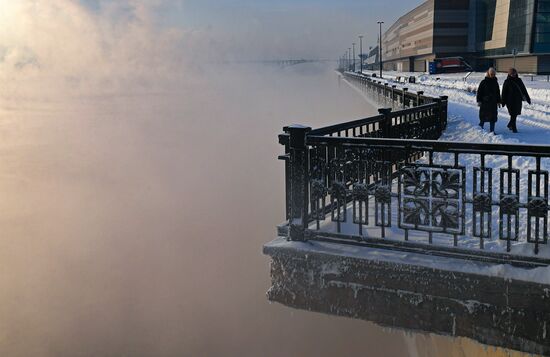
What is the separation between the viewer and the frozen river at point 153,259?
15.5 m

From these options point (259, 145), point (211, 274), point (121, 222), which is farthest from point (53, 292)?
point (259, 145)

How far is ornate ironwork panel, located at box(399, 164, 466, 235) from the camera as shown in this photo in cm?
473

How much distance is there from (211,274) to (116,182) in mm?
16978

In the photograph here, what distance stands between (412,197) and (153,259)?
19.0 metres

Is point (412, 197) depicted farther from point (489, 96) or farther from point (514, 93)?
point (514, 93)

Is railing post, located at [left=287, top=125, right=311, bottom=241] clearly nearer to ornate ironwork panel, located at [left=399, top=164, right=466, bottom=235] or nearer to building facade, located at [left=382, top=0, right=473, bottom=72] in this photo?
ornate ironwork panel, located at [left=399, top=164, right=466, bottom=235]

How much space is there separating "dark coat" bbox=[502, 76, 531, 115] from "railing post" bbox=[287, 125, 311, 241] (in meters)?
8.82

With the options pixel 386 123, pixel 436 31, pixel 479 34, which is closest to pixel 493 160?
pixel 386 123

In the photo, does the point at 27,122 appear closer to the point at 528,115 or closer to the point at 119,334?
the point at 119,334

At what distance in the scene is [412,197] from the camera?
194 inches

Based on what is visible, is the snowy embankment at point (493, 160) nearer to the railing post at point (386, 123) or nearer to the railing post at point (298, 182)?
the railing post at point (298, 182)

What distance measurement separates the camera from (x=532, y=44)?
2562 inches

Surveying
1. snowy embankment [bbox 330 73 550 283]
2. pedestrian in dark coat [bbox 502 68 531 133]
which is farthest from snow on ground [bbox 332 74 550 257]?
pedestrian in dark coat [bbox 502 68 531 133]

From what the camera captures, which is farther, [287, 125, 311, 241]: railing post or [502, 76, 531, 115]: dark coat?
[502, 76, 531, 115]: dark coat
